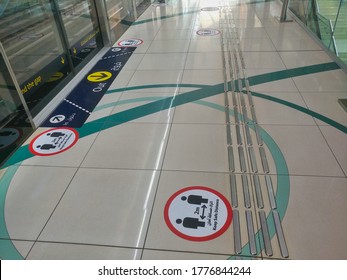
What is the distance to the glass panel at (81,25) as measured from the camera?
4066mm

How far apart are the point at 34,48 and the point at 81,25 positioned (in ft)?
2.93

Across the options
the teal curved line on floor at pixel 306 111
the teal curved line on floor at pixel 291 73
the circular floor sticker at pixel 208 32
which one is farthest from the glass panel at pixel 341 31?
the circular floor sticker at pixel 208 32

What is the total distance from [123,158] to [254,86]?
1.82m

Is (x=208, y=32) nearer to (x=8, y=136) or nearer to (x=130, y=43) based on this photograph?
(x=130, y=43)

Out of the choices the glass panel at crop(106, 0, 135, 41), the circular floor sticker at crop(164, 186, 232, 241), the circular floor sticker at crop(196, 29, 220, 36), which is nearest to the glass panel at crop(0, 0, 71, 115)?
the glass panel at crop(106, 0, 135, 41)

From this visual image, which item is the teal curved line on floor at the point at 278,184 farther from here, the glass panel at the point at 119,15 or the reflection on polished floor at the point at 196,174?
the glass panel at the point at 119,15

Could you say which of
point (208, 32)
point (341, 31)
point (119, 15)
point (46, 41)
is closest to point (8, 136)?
point (46, 41)

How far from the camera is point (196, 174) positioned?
83.5 inches

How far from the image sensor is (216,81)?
3424 millimetres

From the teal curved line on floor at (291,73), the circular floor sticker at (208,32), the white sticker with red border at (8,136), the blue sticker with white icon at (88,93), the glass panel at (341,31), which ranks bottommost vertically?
the teal curved line on floor at (291,73)

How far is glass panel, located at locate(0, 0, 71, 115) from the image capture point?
3.10 meters

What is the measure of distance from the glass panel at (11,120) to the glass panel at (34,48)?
0.26 m

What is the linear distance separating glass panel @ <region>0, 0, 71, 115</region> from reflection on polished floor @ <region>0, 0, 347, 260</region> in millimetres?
669

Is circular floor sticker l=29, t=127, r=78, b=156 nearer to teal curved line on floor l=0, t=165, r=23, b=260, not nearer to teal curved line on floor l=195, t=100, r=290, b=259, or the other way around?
teal curved line on floor l=0, t=165, r=23, b=260
